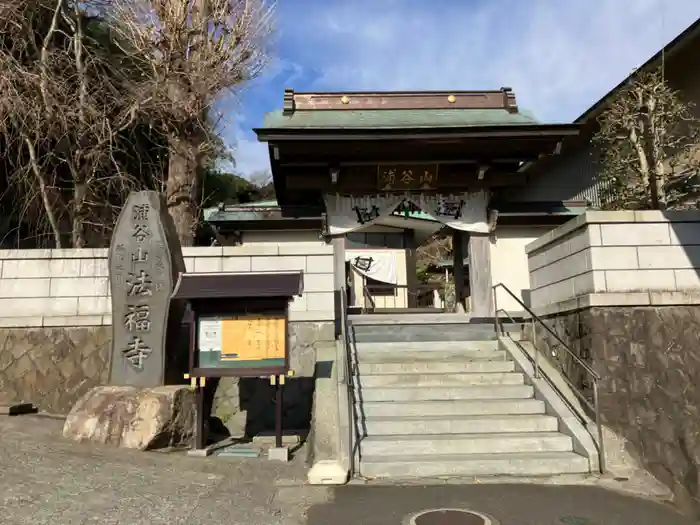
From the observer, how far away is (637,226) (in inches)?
305

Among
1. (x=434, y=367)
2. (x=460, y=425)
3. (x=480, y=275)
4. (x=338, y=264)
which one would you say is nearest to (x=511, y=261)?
(x=480, y=275)

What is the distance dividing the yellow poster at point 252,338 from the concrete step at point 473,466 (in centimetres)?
203

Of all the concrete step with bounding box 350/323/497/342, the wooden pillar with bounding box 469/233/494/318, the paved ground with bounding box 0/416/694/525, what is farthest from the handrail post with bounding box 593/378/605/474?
the wooden pillar with bounding box 469/233/494/318

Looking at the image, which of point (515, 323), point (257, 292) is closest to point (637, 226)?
point (515, 323)

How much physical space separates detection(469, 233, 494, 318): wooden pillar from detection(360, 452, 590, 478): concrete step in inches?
246

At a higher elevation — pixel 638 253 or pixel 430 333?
pixel 638 253

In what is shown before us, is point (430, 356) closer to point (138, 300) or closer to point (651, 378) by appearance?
point (651, 378)

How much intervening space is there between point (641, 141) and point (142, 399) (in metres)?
10.8

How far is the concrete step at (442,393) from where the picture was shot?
25.6 feet

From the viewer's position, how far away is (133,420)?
23.2ft

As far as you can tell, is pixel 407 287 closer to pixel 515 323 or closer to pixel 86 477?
pixel 515 323

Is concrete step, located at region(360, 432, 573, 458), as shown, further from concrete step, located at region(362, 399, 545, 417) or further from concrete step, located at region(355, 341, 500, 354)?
concrete step, located at region(355, 341, 500, 354)

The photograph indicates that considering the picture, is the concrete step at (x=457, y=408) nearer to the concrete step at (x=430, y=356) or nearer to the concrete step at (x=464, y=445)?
the concrete step at (x=464, y=445)

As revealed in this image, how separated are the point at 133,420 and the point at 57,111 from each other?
24.1 feet
